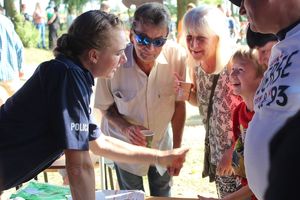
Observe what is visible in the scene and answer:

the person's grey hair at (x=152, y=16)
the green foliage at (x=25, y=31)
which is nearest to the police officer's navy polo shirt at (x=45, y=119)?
the person's grey hair at (x=152, y=16)

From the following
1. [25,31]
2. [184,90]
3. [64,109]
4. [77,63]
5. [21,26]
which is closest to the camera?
[64,109]

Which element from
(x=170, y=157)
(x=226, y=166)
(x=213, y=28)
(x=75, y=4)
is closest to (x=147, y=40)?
(x=213, y=28)

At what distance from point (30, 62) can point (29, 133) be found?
1155 cm

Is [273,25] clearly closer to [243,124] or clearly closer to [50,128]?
[50,128]

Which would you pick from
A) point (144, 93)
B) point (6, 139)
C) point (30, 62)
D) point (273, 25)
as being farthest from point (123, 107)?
point (30, 62)

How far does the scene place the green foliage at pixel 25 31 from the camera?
15797 millimetres

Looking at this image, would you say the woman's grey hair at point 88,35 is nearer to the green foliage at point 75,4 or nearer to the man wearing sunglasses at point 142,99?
the man wearing sunglasses at point 142,99

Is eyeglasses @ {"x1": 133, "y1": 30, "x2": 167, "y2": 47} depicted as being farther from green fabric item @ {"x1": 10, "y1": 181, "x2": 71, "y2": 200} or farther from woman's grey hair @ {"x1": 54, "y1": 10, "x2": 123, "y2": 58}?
green fabric item @ {"x1": 10, "y1": 181, "x2": 71, "y2": 200}

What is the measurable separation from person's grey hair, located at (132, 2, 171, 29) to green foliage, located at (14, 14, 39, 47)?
1430 cm

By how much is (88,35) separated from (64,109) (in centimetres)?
28

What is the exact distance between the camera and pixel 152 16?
86.8 inches

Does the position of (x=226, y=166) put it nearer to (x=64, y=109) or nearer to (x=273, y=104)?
(x=64, y=109)

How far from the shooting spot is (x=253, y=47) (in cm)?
179

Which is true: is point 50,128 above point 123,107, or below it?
above
